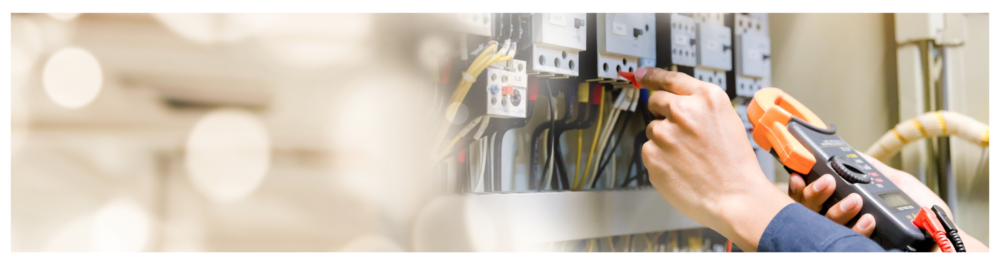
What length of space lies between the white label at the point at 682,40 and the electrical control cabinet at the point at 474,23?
0.37 metres

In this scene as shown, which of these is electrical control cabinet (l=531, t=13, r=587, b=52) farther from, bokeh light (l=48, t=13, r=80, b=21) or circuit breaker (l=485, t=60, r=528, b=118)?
bokeh light (l=48, t=13, r=80, b=21)

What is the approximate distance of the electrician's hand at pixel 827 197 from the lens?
57 cm

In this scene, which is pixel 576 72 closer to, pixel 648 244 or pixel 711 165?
pixel 711 165

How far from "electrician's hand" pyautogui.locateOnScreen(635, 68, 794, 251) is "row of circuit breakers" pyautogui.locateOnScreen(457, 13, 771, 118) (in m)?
0.16

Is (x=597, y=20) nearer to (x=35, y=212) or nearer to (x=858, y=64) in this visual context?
(x=858, y=64)

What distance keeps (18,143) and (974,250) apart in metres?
1.21

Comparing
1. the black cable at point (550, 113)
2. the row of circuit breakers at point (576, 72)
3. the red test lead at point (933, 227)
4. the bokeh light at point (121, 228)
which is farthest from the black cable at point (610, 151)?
the bokeh light at point (121, 228)

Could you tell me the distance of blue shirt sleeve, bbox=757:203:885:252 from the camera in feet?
1.64

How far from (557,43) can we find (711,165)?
28cm

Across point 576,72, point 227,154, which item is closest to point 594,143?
point 576,72

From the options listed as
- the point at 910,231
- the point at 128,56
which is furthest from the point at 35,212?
the point at 910,231

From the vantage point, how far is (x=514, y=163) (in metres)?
0.82

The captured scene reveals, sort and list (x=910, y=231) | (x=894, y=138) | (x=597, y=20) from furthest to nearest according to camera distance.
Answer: (x=894, y=138)
(x=597, y=20)
(x=910, y=231)

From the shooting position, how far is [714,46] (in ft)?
2.97
